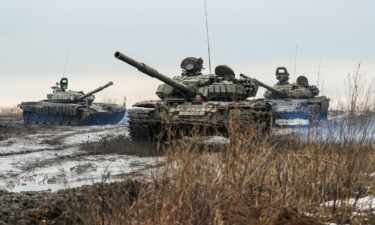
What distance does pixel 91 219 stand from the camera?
4.25 m

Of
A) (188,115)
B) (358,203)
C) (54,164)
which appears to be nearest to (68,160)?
(54,164)

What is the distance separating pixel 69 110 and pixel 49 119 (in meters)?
1.59

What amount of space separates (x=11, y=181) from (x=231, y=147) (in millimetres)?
4866

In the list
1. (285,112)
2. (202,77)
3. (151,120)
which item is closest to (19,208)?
(151,120)

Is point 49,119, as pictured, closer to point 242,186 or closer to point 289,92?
point 289,92

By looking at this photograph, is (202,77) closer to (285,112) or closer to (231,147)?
(285,112)

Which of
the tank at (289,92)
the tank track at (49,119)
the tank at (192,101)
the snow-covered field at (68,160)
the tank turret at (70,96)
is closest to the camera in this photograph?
the snow-covered field at (68,160)

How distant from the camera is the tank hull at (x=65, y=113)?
2680cm

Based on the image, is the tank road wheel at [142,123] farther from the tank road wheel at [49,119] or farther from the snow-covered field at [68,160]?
the tank road wheel at [49,119]

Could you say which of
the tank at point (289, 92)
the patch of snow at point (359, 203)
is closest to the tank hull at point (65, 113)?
the tank at point (289, 92)

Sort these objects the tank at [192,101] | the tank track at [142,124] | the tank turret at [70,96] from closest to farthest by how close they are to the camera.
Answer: the tank at [192,101] < the tank track at [142,124] < the tank turret at [70,96]

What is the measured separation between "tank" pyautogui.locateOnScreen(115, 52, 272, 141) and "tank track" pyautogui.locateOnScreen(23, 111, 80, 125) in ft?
36.2

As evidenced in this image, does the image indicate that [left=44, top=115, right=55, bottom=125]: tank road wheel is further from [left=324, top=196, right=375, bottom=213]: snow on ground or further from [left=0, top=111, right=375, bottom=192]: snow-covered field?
[left=324, top=196, right=375, bottom=213]: snow on ground

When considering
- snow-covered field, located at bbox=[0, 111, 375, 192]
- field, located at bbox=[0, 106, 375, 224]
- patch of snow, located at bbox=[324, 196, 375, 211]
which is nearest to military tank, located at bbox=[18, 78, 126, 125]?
snow-covered field, located at bbox=[0, 111, 375, 192]
